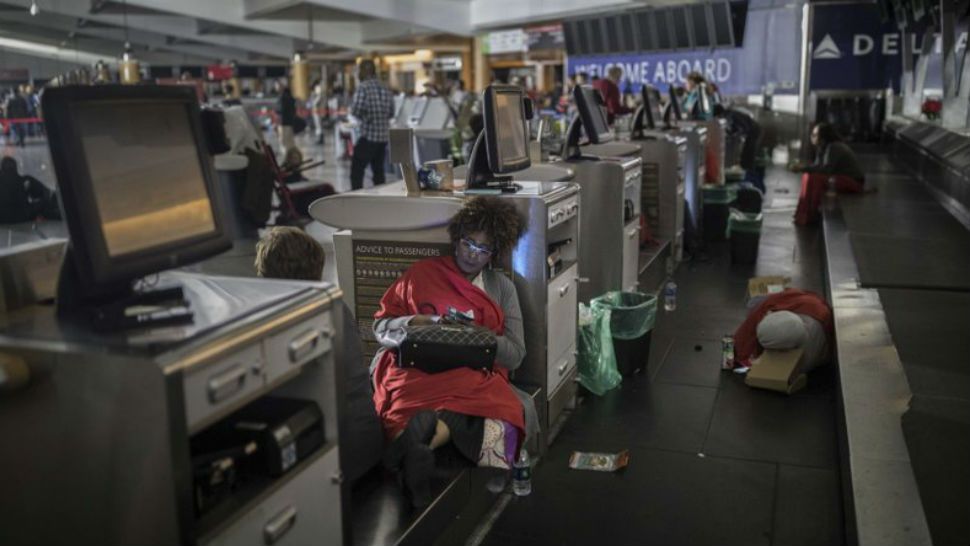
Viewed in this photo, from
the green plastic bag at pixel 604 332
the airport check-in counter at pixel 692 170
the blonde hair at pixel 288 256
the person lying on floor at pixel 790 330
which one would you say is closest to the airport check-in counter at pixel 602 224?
the green plastic bag at pixel 604 332

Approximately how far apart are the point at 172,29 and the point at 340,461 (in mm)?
24757

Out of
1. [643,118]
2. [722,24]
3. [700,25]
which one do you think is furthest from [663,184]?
[700,25]

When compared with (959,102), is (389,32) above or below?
above

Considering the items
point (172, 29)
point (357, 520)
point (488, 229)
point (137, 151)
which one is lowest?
point (357, 520)

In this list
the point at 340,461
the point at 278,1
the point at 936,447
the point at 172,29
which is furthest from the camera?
the point at 172,29

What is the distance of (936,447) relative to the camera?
3.14 m

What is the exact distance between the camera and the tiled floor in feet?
10.7

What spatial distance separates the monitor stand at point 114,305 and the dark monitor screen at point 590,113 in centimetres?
407

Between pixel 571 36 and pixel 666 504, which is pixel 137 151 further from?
pixel 571 36

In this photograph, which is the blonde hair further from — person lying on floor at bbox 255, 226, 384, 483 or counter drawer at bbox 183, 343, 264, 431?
counter drawer at bbox 183, 343, 264, 431

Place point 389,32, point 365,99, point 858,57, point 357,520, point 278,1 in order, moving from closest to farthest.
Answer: point 357,520 → point 365,99 → point 858,57 → point 278,1 → point 389,32

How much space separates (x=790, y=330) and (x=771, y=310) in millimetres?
316

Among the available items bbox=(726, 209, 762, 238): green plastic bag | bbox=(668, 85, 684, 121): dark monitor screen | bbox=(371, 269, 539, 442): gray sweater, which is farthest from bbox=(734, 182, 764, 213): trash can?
bbox=(371, 269, 539, 442): gray sweater


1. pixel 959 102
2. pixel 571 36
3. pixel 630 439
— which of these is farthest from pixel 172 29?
pixel 630 439
